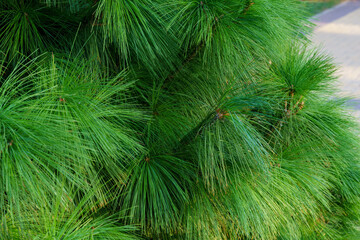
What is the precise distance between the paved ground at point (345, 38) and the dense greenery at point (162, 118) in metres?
1.31

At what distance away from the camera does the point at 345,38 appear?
282 centimetres

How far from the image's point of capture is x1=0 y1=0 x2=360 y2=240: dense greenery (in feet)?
1.49

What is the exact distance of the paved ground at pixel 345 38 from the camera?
85.7 inches

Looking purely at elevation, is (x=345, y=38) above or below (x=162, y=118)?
above

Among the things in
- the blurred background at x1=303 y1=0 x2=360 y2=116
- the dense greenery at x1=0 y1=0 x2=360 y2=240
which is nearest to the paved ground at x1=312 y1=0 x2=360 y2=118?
the blurred background at x1=303 y1=0 x2=360 y2=116

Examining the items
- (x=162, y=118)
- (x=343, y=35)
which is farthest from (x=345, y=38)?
(x=162, y=118)

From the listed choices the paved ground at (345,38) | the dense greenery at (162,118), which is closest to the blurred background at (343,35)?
the paved ground at (345,38)

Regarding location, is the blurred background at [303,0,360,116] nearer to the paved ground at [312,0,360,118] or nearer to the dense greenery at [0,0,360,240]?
the paved ground at [312,0,360,118]

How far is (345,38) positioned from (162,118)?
251cm

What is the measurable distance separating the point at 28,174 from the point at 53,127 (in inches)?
1.9

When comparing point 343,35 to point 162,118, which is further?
point 343,35

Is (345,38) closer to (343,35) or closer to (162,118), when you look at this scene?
(343,35)

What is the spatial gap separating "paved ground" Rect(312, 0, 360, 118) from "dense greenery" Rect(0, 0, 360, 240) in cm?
131

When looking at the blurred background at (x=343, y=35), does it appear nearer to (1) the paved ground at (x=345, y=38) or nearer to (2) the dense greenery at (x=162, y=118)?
(1) the paved ground at (x=345, y=38)
